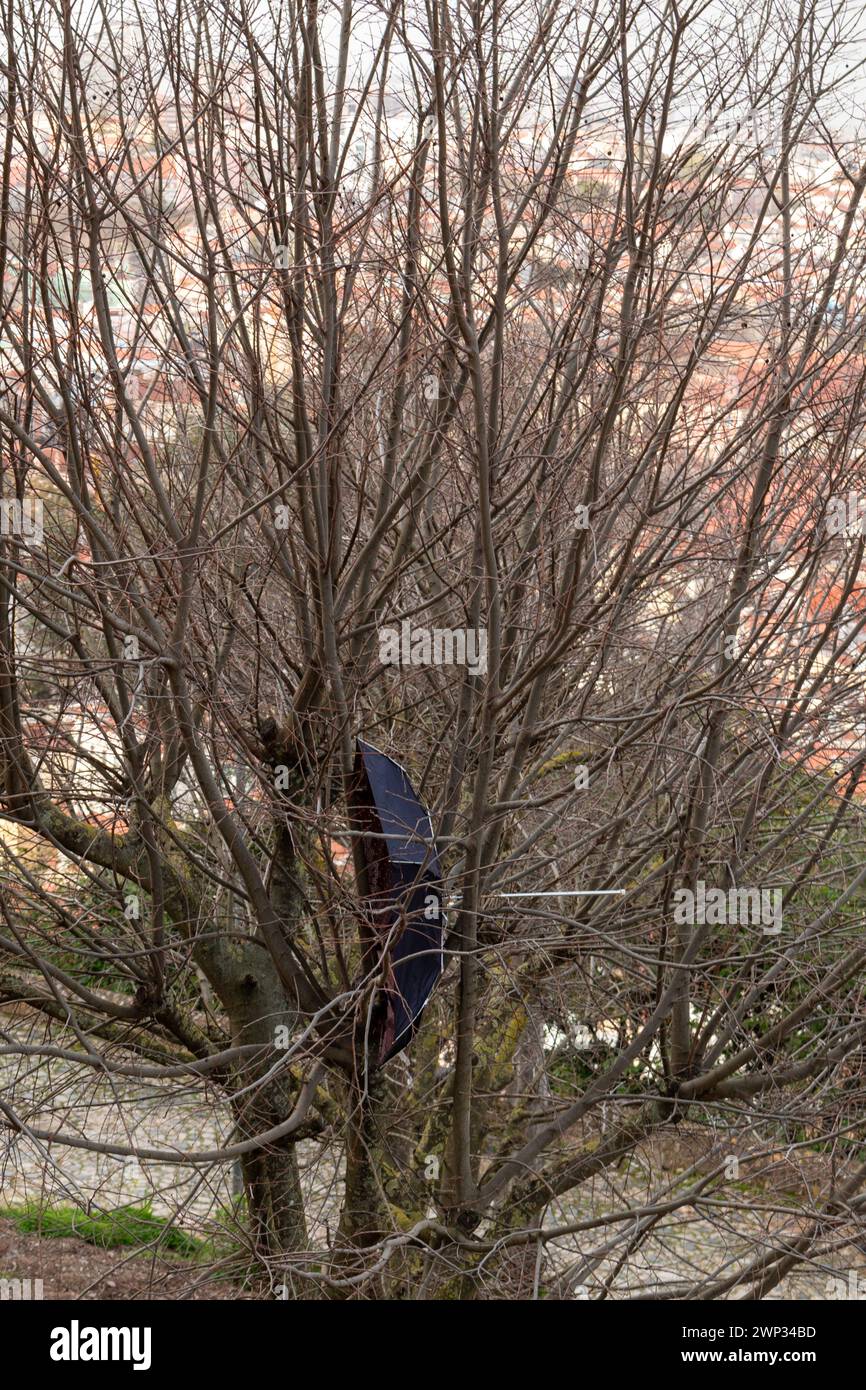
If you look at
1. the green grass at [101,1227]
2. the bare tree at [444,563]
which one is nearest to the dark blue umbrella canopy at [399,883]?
the bare tree at [444,563]

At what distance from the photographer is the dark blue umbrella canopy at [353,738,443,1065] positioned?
399 centimetres

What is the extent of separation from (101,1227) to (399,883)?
3463mm

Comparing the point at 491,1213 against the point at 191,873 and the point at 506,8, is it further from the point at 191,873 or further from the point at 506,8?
the point at 506,8

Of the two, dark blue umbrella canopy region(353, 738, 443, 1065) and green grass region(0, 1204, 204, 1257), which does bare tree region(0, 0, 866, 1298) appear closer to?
dark blue umbrella canopy region(353, 738, 443, 1065)

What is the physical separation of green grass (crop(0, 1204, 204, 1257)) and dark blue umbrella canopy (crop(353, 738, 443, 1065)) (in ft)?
4.71

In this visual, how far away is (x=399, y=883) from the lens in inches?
159

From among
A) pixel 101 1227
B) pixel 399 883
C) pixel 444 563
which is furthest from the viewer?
pixel 101 1227

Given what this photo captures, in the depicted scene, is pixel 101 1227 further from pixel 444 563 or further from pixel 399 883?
pixel 444 563

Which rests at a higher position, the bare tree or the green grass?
the bare tree

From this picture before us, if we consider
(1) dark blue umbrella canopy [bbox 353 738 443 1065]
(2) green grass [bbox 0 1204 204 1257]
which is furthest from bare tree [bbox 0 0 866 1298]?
(2) green grass [bbox 0 1204 204 1257]

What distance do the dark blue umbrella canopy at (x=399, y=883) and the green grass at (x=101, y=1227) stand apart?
1.44 meters

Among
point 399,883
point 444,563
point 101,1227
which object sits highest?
point 444,563

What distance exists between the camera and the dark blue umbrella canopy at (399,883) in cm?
399

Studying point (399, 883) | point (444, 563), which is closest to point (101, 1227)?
point (399, 883)
